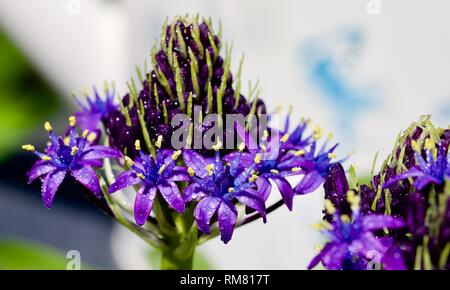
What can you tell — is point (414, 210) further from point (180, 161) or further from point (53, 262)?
point (53, 262)

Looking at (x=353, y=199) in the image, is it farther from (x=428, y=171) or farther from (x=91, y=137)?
(x=91, y=137)

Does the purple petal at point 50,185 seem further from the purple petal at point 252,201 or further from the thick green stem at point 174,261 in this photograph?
the purple petal at point 252,201

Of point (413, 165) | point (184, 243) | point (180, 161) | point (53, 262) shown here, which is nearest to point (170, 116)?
point (180, 161)

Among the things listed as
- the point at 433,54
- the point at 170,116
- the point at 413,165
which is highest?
the point at 433,54

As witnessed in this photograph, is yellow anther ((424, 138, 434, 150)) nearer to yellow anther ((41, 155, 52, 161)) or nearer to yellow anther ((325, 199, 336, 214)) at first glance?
yellow anther ((325, 199, 336, 214))

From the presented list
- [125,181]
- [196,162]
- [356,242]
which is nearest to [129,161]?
[125,181]

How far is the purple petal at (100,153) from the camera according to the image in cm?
212

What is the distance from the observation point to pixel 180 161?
7.33 feet

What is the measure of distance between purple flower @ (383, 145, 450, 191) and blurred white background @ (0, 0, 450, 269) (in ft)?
7.39

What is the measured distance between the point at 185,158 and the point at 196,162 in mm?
31

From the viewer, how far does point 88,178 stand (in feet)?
6.83

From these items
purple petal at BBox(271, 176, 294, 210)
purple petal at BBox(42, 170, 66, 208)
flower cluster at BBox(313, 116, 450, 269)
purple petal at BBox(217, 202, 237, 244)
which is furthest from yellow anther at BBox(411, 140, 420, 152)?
purple petal at BBox(42, 170, 66, 208)
